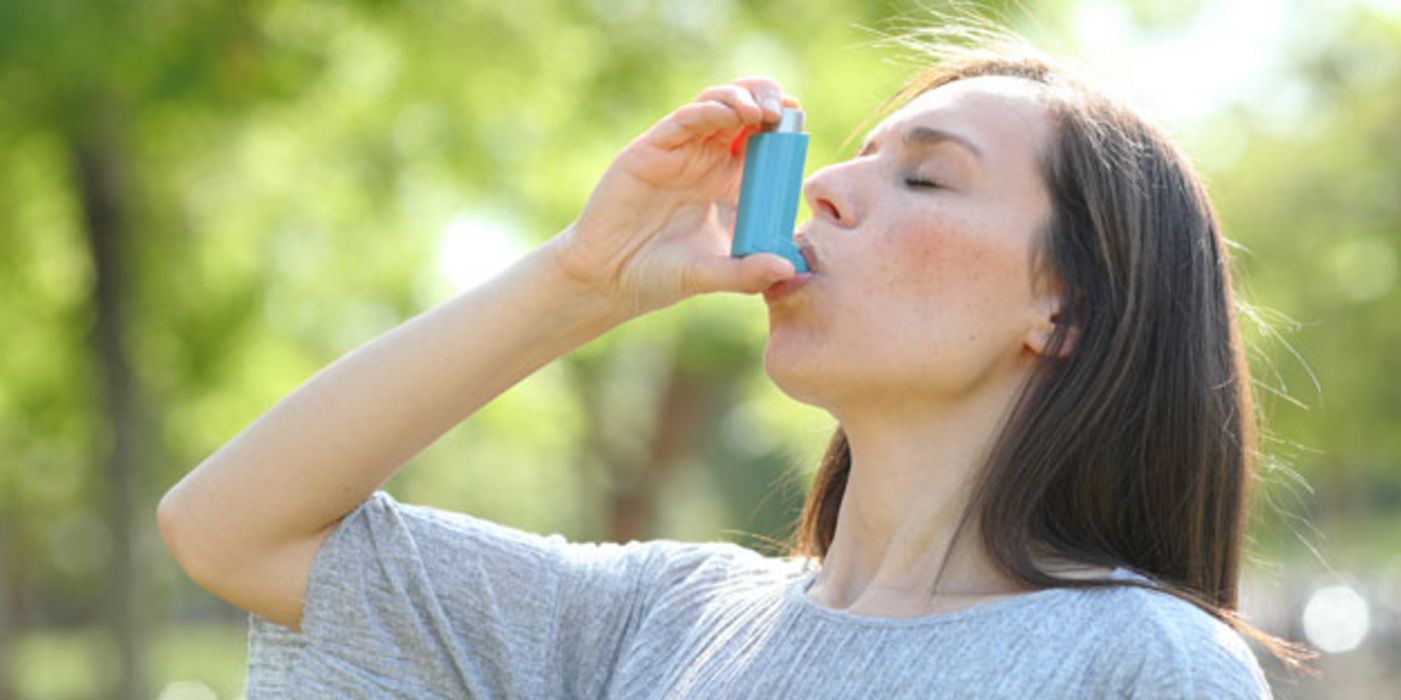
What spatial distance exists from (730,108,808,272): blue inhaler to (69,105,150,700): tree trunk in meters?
8.10

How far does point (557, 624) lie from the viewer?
2438mm

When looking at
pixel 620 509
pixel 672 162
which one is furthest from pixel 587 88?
pixel 672 162

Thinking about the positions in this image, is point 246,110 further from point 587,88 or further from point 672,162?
point 672,162

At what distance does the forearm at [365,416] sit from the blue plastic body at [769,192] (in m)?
0.27

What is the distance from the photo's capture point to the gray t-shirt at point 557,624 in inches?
83.3

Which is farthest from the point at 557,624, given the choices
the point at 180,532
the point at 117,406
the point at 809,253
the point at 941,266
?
the point at 117,406

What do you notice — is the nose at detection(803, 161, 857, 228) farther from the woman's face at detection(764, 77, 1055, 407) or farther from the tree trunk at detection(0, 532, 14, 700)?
the tree trunk at detection(0, 532, 14, 700)

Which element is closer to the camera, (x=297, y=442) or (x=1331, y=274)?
(x=297, y=442)

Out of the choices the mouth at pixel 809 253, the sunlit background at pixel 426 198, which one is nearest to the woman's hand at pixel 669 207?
the mouth at pixel 809 253

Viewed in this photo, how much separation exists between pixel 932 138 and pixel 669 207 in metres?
0.39

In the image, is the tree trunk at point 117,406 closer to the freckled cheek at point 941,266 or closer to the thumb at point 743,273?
the thumb at point 743,273

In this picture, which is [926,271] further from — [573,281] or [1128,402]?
[573,281]

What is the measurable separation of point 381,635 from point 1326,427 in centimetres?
1315

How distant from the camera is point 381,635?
2.36 m
